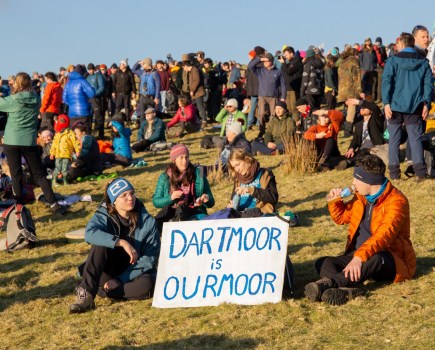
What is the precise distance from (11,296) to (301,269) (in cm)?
292

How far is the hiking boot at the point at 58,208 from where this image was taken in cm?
1263

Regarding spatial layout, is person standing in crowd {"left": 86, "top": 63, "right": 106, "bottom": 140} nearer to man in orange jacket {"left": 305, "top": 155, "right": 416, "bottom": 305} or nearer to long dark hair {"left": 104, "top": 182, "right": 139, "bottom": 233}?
long dark hair {"left": 104, "top": 182, "right": 139, "bottom": 233}

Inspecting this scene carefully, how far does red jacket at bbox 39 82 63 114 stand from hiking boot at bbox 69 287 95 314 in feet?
44.3

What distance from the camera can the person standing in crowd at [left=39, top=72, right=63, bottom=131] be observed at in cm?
1998

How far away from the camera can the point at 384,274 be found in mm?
7141

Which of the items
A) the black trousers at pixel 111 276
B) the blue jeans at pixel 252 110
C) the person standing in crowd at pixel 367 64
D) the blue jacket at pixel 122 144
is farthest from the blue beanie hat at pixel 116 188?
the person standing in crowd at pixel 367 64

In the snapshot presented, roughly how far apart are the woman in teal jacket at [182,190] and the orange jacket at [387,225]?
7.86 feet

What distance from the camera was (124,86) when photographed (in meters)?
25.6

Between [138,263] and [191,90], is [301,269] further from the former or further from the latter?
[191,90]

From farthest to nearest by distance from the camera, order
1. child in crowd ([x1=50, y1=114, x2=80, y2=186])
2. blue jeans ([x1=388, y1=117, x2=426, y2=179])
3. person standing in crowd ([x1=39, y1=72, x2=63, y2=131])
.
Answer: person standing in crowd ([x1=39, y1=72, x2=63, y2=131]), child in crowd ([x1=50, y1=114, x2=80, y2=186]), blue jeans ([x1=388, y1=117, x2=426, y2=179])

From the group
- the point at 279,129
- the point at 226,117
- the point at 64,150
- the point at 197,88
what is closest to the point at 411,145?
the point at 279,129

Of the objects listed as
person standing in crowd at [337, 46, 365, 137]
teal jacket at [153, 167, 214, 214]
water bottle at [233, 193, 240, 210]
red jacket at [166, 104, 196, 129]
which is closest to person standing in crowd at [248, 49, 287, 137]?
person standing in crowd at [337, 46, 365, 137]

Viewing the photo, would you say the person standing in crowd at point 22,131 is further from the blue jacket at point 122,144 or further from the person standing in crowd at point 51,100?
the person standing in crowd at point 51,100

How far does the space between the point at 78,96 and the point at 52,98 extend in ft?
6.12
